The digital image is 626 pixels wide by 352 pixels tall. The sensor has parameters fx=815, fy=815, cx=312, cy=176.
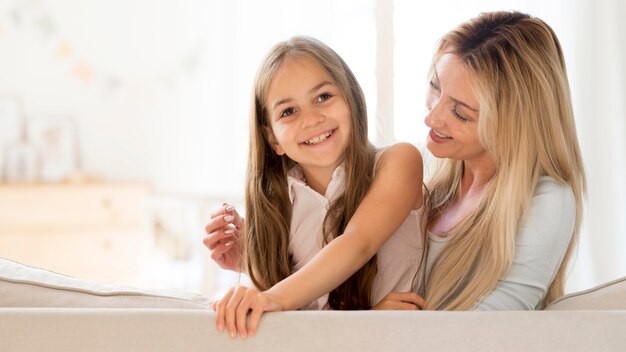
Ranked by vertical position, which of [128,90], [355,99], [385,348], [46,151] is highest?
[355,99]

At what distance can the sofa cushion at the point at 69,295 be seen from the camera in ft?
4.26

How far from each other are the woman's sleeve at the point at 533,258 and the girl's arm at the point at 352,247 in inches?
9.8

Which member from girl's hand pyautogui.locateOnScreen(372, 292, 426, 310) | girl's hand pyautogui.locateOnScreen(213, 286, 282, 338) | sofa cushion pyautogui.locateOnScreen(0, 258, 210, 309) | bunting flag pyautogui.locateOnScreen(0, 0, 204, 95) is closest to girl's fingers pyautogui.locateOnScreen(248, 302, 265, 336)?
girl's hand pyautogui.locateOnScreen(213, 286, 282, 338)

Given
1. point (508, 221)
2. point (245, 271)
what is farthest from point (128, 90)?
point (508, 221)

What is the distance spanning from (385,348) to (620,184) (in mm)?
2227

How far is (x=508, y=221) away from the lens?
1540mm

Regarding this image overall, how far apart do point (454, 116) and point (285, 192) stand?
0.45m

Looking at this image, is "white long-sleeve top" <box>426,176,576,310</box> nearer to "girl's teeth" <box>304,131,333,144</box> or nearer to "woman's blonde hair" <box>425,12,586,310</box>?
"woman's blonde hair" <box>425,12,586,310</box>

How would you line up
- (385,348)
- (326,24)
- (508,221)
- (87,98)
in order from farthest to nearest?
1. (87,98)
2. (326,24)
3. (508,221)
4. (385,348)

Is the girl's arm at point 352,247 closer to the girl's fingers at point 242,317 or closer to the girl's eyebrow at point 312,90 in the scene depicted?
the girl's fingers at point 242,317

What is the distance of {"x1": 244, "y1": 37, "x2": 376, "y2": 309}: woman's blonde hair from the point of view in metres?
1.81

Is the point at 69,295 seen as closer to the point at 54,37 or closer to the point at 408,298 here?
the point at 408,298

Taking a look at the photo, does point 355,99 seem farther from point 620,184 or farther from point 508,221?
point 620,184

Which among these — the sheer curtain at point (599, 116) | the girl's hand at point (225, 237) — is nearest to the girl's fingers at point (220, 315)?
the girl's hand at point (225, 237)
